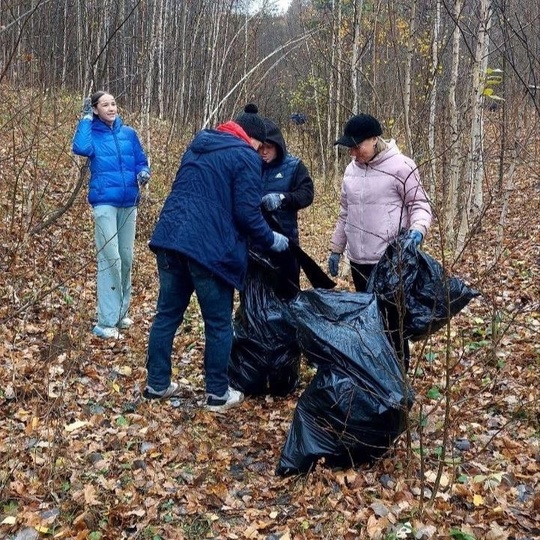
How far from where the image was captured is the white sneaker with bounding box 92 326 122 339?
4.67 metres

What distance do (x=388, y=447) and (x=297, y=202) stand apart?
177cm

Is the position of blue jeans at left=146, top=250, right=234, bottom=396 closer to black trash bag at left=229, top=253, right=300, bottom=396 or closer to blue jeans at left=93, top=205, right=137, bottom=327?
black trash bag at left=229, top=253, right=300, bottom=396

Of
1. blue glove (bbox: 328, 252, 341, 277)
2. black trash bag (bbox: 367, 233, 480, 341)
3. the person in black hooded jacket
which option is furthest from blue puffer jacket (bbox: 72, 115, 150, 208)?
black trash bag (bbox: 367, 233, 480, 341)

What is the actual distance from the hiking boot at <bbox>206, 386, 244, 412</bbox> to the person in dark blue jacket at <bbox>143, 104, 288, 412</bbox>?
0.07 m

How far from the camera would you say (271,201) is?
3.77 metres

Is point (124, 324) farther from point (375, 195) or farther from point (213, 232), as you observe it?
point (375, 195)

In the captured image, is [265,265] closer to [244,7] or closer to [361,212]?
[361,212]

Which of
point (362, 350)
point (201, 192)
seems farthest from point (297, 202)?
point (362, 350)

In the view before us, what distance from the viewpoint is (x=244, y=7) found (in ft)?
38.9

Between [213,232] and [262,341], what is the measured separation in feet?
2.78

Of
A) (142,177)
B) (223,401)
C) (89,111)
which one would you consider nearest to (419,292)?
(223,401)

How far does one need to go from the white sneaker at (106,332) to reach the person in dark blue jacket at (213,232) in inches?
49.6

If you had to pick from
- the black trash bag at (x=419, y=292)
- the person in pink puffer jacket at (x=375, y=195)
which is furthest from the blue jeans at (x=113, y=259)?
the black trash bag at (x=419, y=292)

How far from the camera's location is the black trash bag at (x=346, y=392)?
2711 millimetres
